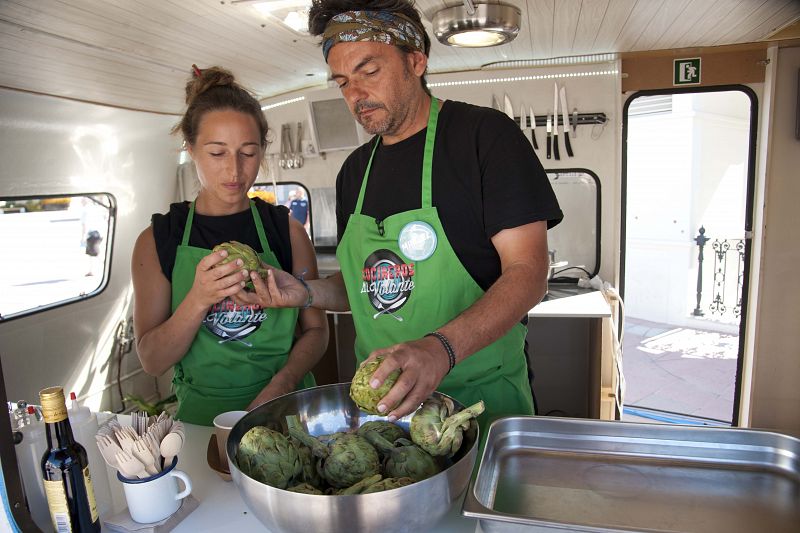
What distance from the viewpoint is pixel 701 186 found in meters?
9.41

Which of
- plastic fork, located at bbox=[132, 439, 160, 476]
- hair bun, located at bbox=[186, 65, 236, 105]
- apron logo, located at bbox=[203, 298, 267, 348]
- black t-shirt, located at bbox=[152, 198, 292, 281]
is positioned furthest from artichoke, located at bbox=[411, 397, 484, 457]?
hair bun, located at bbox=[186, 65, 236, 105]

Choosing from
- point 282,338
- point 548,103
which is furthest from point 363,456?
point 548,103

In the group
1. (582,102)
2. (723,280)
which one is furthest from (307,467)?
(723,280)

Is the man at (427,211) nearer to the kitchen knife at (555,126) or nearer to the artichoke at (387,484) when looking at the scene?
the artichoke at (387,484)

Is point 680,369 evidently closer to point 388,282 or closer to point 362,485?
point 388,282

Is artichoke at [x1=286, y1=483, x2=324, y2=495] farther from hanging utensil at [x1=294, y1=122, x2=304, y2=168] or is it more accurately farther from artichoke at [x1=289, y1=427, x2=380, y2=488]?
hanging utensil at [x1=294, y1=122, x2=304, y2=168]

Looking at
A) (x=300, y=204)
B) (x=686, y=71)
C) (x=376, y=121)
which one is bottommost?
(x=300, y=204)

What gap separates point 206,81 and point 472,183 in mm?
1186

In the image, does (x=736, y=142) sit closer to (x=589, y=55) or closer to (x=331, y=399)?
(x=589, y=55)

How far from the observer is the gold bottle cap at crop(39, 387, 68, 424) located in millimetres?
1122

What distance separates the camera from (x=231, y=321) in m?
2.22

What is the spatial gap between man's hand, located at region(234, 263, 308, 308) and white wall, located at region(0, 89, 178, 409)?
2.98 meters

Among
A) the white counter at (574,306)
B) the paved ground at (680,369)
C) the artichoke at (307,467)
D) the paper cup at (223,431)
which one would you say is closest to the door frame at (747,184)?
the white counter at (574,306)

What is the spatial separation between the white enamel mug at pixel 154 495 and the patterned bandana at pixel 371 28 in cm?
137
